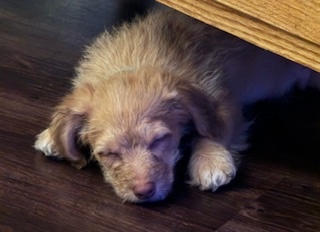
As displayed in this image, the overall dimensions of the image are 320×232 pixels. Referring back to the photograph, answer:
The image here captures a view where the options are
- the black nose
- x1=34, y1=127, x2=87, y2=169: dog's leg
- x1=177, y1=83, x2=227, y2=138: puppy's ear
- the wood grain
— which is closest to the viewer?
the wood grain

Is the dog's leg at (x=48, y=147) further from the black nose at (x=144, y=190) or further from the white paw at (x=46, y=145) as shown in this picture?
the black nose at (x=144, y=190)

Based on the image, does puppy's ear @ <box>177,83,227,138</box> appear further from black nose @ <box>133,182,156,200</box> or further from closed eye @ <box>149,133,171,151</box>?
black nose @ <box>133,182,156,200</box>

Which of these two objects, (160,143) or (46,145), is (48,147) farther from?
(160,143)

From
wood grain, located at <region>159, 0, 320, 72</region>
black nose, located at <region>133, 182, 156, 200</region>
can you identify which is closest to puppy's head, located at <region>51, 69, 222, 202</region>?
black nose, located at <region>133, 182, 156, 200</region>

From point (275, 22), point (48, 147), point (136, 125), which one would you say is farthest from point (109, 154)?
point (275, 22)

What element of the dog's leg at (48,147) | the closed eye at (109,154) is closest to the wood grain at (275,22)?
the closed eye at (109,154)

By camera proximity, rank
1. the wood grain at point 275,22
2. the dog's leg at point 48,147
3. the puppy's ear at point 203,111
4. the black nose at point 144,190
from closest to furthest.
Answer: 1. the wood grain at point 275,22
2. the black nose at point 144,190
3. the puppy's ear at point 203,111
4. the dog's leg at point 48,147

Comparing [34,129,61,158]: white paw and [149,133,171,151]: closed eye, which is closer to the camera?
[149,133,171,151]: closed eye
